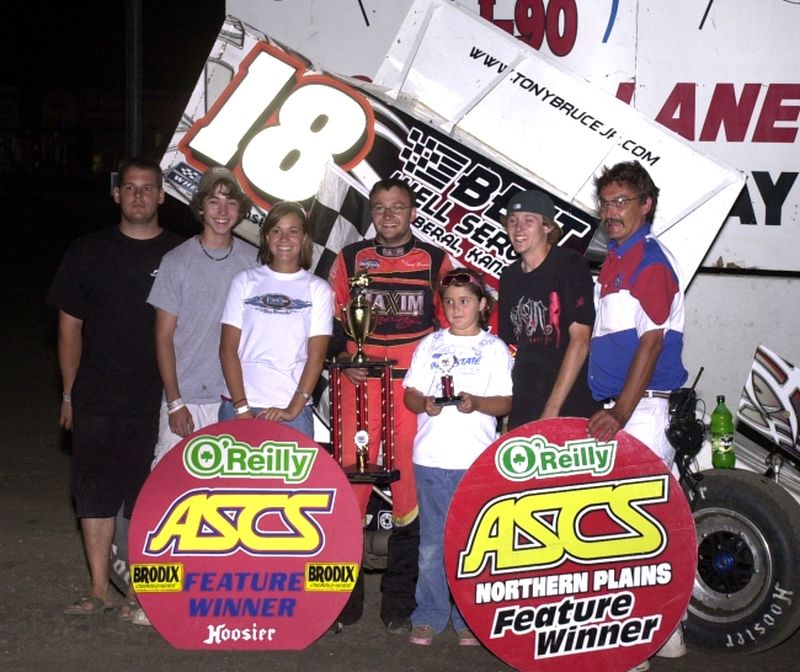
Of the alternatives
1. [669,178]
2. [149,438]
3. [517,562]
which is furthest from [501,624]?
[669,178]

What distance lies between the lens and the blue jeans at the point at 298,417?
494 cm

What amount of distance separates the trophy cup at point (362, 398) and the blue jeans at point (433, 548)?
0.56 ft

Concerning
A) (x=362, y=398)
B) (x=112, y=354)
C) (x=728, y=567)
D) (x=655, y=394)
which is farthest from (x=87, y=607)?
(x=728, y=567)

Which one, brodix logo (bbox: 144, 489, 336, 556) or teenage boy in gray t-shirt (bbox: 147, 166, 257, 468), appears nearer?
brodix logo (bbox: 144, 489, 336, 556)

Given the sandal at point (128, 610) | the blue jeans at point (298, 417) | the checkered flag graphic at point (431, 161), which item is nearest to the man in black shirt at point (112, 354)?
the sandal at point (128, 610)

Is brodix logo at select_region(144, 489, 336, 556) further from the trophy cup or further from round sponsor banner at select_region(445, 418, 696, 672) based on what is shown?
round sponsor banner at select_region(445, 418, 696, 672)

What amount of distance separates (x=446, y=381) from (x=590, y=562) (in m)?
0.88

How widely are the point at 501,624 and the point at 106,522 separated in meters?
1.81

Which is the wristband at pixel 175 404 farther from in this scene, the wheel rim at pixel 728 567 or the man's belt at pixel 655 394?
the wheel rim at pixel 728 567

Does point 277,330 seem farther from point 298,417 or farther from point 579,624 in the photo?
point 579,624

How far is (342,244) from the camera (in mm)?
5457

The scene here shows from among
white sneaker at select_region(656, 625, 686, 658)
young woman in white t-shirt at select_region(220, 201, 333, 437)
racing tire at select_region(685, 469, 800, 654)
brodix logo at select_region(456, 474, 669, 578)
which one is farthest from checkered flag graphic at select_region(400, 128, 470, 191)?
white sneaker at select_region(656, 625, 686, 658)

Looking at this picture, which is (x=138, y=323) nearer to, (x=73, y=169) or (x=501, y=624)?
(x=501, y=624)

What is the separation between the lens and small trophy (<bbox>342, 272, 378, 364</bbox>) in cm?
490
